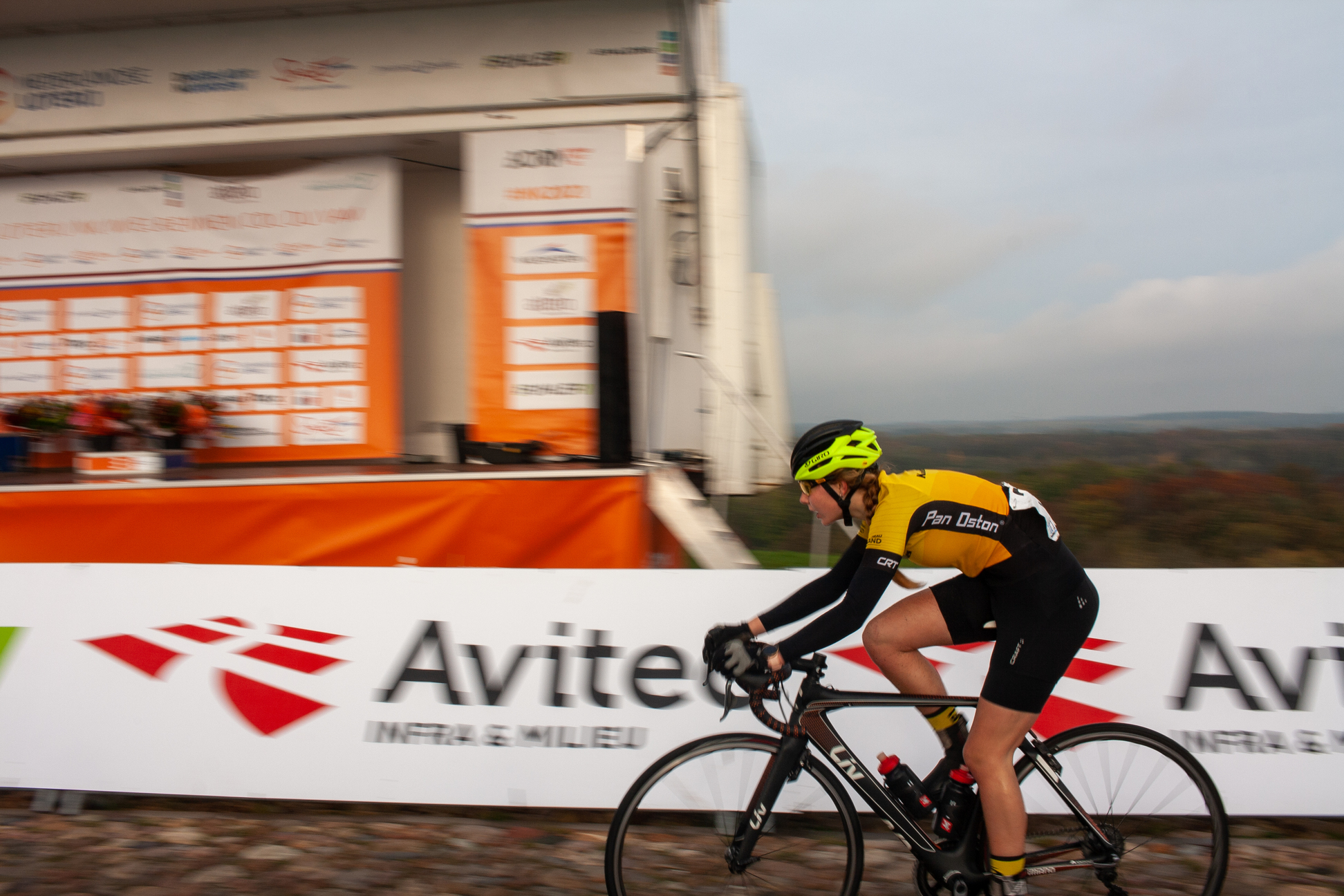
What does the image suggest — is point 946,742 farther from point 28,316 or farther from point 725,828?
point 28,316

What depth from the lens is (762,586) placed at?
3.82 meters

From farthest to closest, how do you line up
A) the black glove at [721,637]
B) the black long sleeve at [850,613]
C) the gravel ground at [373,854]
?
1. the gravel ground at [373,854]
2. the black glove at [721,637]
3. the black long sleeve at [850,613]

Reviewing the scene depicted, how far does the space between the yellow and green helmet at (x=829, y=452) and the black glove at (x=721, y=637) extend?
0.46m

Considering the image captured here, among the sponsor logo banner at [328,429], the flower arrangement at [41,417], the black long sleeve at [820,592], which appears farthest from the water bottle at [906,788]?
the flower arrangement at [41,417]

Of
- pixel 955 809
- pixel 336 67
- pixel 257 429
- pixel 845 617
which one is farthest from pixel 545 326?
pixel 955 809

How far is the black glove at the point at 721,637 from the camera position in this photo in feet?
8.36

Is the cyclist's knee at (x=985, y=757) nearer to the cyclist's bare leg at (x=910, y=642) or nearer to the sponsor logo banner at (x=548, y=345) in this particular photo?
the cyclist's bare leg at (x=910, y=642)

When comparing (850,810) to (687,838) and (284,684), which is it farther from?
(284,684)

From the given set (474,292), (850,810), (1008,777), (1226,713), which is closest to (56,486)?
(474,292)

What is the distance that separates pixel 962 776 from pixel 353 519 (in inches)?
164

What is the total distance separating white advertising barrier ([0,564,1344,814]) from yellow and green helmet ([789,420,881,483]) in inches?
50.3

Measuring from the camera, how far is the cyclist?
2.54 m

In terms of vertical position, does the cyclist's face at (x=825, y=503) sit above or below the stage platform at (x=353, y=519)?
above

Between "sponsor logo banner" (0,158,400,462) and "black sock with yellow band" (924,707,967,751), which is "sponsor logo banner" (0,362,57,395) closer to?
"sponsor logo banner" (0,158,400,462)
